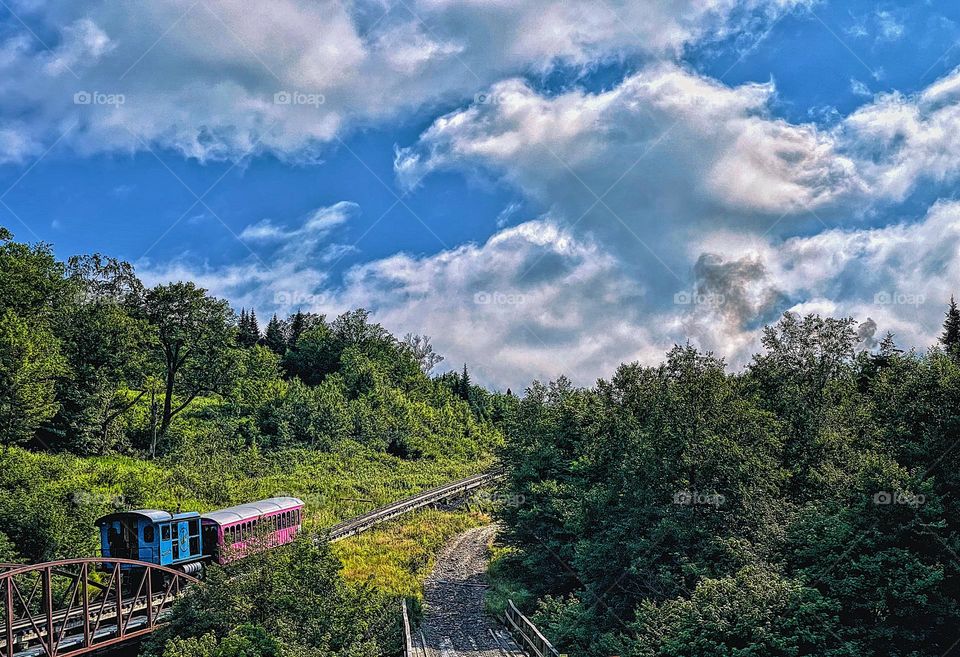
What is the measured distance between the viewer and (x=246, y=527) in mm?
31891

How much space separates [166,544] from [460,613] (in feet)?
47.7

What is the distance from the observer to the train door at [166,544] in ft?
88.1

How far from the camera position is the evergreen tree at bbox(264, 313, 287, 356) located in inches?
4505

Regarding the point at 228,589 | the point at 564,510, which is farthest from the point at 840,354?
the point at 228,589

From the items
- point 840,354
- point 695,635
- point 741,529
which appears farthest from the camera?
point 840,354

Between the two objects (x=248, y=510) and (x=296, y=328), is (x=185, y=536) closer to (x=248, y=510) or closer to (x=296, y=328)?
(x=248, y=510)

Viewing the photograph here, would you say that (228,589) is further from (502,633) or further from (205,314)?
(205,314)

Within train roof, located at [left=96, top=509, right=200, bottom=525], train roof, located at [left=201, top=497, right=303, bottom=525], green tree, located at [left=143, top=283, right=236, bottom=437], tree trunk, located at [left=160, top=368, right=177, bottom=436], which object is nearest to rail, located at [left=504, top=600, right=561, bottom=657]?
train roof, located at [left=201, top=497, right=303, bottom=525]

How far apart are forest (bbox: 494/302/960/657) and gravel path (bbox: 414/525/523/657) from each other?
6.81ft

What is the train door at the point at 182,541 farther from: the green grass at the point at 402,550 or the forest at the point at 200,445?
the green grass at the point at 402,550

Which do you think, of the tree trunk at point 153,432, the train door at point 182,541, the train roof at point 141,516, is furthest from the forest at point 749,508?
the tree trunk at point 153,432

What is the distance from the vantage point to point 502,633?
30.6 m

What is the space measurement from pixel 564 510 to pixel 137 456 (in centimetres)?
3634

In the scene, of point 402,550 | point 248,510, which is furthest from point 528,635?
point 402,550
